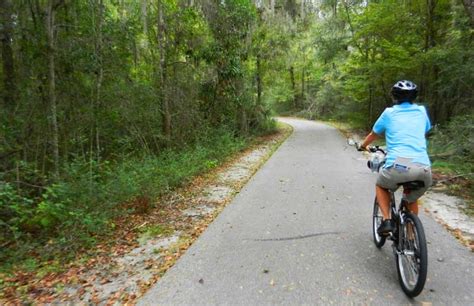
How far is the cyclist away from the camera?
2.97 m

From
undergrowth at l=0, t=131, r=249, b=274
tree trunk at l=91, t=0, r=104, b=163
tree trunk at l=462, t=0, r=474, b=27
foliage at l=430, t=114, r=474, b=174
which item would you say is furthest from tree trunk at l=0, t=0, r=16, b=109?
foliage at l=430, t=114, r=474, b=174

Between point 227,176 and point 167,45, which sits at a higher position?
point 167,45

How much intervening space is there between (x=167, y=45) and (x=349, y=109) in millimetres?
15969

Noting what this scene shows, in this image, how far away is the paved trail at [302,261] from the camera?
297 cm

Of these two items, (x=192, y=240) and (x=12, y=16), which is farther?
(x=12, y=16)

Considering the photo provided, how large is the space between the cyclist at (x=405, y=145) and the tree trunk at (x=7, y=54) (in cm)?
656

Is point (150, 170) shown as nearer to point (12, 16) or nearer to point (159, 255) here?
point (159, 255)

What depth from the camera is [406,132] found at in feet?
10.1

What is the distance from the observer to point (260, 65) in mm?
16656

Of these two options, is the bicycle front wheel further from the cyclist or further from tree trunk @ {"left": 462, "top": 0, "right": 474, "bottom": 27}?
tree trunk @ {"left": 462, "top": 0, "right": 474, "bottom": 27}

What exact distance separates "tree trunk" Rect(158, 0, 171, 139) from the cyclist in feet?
23.5

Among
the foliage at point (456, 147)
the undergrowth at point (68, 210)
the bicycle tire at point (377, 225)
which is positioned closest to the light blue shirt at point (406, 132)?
the bicycle tire at point (377, 225)

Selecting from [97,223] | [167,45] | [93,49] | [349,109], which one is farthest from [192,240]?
[349,109]

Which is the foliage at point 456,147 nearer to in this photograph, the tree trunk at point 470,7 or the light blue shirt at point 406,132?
the tree trunk at point 470,7
